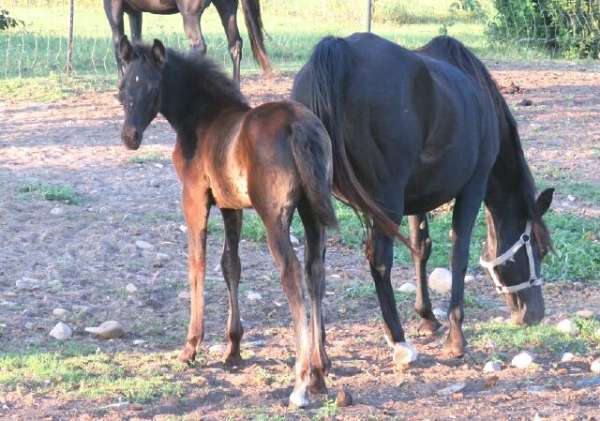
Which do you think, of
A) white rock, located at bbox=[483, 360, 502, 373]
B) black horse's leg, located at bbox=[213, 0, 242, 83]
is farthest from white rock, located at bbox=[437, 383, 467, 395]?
black horse's leg, located at bbox=[213, 0, 242, 83]

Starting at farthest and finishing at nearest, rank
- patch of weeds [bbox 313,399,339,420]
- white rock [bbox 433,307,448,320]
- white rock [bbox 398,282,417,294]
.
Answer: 1. white rock [bbox 398,282,417,294]
2. white rock [bbox 433,307,448,320]
3. patch of weeds [bbox 313,399,339,420]

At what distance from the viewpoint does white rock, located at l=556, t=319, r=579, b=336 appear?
6.16 m

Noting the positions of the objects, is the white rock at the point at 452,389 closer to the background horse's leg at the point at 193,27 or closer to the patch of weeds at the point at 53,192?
the patch of weeds at the point at 53,192

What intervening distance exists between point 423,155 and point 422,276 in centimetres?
101

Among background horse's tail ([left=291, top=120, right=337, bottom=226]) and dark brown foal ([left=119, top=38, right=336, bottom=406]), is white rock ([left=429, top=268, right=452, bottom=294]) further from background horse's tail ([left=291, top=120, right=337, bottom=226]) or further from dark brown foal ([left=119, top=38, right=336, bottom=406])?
background horse's tail ([left=291, top=120, right=337, bottom=226])

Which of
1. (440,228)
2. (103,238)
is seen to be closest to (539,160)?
(440,228)

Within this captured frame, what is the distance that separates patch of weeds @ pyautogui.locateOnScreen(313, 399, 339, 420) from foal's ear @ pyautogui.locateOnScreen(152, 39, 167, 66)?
1859 millimetres

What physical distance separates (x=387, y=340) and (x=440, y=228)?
2.77 metres

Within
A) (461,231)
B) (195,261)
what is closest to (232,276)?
(195,261)

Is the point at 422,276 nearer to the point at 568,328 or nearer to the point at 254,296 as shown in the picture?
the point at 568,328

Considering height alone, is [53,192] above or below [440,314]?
above

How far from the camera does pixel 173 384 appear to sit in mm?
5102

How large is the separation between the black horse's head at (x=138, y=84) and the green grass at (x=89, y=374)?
111cm

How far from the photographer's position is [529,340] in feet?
19.7
